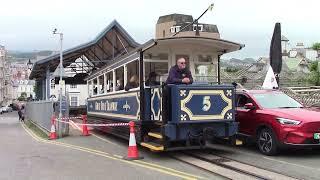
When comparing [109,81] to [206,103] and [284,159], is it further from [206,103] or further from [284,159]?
[284,159]

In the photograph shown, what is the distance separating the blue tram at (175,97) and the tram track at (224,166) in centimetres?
36

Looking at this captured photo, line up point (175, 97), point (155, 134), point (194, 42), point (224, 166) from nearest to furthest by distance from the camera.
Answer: point (224, 166)
point (175, 97)
point (155, 134)
point (194, 42)

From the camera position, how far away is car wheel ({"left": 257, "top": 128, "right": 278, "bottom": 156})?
12016mm

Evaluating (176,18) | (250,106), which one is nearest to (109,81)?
(250,106)

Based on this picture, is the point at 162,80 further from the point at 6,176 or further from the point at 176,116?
the point at 6,176

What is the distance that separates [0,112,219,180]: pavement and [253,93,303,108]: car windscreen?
2897 millimetres

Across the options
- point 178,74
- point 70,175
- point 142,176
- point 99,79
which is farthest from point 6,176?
point 99,79

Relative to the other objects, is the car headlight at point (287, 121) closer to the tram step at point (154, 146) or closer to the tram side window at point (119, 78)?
the tram step at point (154, 146)

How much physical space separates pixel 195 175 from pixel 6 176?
3823mm

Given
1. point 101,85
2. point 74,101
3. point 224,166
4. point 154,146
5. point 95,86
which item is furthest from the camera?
point 74,101

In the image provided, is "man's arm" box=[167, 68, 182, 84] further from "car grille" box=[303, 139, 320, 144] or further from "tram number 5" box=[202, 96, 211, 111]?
"car grille" box=[303, 139, 320, 144]

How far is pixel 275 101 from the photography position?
44.0 ft

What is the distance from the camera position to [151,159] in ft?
41.1

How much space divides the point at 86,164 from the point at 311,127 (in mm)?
5168
